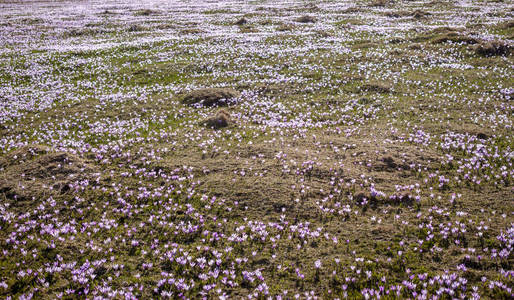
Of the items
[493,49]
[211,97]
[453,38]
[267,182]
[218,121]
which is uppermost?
[453,38]

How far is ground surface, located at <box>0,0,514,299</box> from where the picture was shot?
6.48 m

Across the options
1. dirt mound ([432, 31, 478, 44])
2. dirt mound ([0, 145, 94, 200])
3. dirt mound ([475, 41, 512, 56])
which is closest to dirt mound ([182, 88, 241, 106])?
dirt mound ([0, 145, 94, 200])

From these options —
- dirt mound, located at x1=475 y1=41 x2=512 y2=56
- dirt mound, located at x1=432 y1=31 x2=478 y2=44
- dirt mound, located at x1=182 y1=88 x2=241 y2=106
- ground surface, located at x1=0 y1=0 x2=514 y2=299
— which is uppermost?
dirt mound, located at x1=432 y1=31 x2=478 y2=44

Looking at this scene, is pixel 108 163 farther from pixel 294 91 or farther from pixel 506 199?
pixel 506 199

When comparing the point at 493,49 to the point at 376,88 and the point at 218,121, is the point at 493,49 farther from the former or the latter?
the point at 218,121

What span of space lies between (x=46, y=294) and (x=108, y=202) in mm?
3267

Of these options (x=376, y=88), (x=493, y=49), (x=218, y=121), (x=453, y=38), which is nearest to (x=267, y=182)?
(x=218, y=121)

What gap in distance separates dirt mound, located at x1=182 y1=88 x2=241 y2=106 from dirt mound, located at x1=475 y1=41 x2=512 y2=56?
19.1 meters

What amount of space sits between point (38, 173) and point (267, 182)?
7834 millimetres

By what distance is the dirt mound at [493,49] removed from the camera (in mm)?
22078

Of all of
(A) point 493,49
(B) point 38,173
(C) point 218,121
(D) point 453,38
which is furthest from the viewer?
(D) point 453,38

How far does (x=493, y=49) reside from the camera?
22203 millimetres

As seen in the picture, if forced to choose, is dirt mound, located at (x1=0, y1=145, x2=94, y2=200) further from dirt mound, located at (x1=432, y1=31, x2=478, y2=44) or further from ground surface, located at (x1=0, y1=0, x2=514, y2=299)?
dirt mound, located at (x1=432, y1=31, x2=478, y2=44)

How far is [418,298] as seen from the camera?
561 cm
